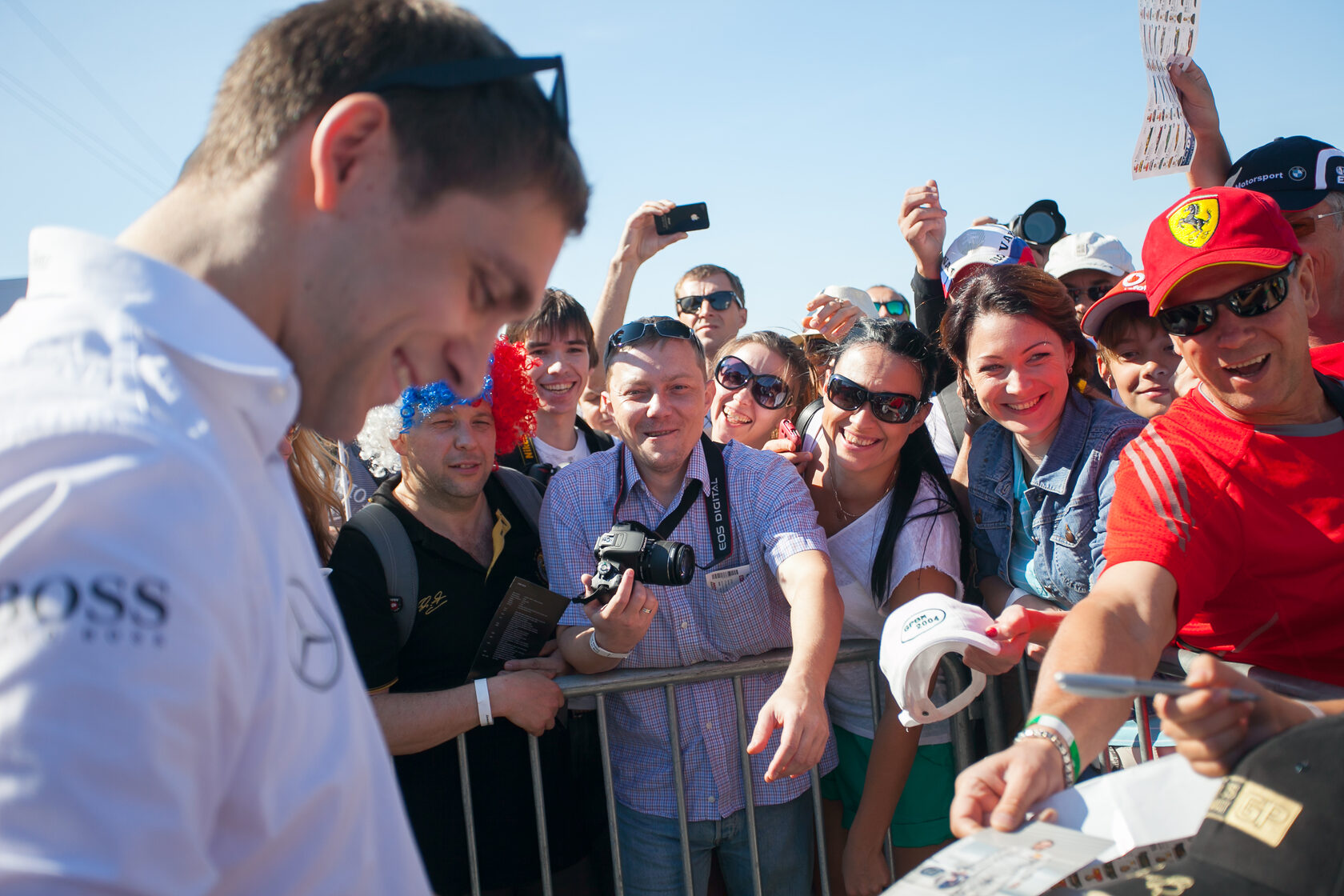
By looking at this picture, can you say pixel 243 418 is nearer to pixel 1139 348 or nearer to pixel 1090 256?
pixel 1139 348

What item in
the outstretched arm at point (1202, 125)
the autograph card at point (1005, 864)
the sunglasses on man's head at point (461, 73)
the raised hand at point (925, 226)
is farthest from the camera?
the raised hand at point (925, 226)

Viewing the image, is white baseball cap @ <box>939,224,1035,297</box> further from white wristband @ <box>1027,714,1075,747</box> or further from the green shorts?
white wristband @ <box>1027,714,1075,747</box>

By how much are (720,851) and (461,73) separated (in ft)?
9.31

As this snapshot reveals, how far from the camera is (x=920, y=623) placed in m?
2.43

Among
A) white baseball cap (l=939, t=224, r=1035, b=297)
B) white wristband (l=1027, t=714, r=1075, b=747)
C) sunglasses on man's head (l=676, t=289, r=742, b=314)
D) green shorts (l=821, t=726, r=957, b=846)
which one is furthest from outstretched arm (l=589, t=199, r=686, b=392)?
white wristband (l=1027, t=714, r=1075, b=747)

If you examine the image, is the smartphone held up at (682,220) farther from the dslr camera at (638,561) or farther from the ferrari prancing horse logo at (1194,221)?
the ferrari prancing horse logo at (1194,221)

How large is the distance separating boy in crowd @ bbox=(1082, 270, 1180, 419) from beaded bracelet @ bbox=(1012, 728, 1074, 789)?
238cm

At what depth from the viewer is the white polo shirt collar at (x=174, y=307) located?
2.96 ft

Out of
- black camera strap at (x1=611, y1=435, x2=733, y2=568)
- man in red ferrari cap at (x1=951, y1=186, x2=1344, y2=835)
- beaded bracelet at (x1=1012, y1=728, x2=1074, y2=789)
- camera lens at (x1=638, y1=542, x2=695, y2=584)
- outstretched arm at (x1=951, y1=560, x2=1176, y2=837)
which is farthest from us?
black camera strap at (x1=611, y1=435, x2=733, y2=568)

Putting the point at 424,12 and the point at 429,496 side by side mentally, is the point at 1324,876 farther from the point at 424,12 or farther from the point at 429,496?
the point at 429,496

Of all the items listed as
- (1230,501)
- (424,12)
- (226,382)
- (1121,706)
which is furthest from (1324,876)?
(424,12)

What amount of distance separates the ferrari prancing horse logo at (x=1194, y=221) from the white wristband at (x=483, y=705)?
2.48 m

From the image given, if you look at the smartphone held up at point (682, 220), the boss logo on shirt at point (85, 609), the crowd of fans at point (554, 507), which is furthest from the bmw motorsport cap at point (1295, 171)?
the boss logo on shirt at point (85, 609)

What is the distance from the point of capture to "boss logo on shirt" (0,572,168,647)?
74cm
